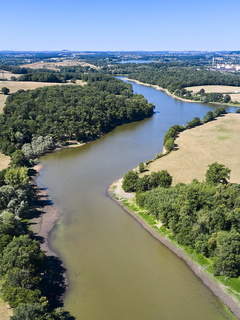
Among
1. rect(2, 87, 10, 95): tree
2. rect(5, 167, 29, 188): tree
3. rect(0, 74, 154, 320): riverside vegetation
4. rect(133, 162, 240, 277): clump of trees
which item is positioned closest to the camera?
rect(0, 74, 154, 320): riverside vegetation

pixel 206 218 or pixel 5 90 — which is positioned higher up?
pixel 5 90

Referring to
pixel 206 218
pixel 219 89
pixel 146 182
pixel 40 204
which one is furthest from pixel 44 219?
pixel 219 89

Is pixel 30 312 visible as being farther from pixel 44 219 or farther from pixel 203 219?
pixel 203 219

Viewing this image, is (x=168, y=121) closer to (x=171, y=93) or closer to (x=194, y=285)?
(x=171, y=93)

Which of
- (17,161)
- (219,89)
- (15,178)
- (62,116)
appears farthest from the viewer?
(219,89)

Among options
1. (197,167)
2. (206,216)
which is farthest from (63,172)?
(206,216)

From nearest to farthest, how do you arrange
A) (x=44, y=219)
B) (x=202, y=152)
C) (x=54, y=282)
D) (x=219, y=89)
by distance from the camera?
(x=54, y=282), (x=44, y=219), (x=202, y=152), (x=219, y=89)

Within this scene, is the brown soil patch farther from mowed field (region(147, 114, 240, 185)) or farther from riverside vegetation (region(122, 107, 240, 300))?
riverside vegetation (region(122, 107, 240, 300))

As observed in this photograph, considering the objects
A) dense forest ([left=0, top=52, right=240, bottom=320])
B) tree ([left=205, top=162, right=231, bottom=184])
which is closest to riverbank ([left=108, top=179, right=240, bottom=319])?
dense forest ([left=0, top=52, right=240, bottom=320])
